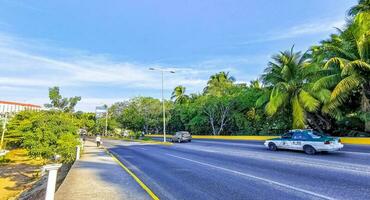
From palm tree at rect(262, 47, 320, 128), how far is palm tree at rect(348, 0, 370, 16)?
5.93 metres

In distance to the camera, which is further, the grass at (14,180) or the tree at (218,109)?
the tree at (218,109)

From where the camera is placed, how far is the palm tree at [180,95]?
254 feet

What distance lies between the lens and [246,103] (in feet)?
132

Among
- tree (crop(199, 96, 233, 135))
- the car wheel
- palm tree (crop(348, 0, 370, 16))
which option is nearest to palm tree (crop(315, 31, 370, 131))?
palm tree (crop(348, 0, 370, 16))

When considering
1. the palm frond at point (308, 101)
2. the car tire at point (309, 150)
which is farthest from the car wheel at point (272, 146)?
the palm frond at point (308, 101)

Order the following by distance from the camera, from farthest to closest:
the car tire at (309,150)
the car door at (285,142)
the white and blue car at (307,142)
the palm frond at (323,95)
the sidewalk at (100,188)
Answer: the palm frond at (323,95)
the car door at (285,142)
the car tire at (309,150)
the white and blue car at (307,142)
the sidewalk at (100,188)

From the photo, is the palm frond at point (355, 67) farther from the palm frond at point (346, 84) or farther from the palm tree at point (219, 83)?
the palm tree at point (219, 83)

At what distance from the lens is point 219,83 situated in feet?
195

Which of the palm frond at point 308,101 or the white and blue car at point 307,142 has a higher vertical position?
the palm frond at point 308,101

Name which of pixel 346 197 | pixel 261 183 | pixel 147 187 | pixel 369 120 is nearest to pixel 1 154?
pixel 147 187

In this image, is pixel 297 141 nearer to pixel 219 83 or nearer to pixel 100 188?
pixel 100 188

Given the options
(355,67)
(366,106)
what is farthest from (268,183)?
(366,106)

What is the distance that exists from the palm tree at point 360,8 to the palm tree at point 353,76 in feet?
6.87

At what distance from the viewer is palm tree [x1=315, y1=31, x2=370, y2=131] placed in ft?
70.0
